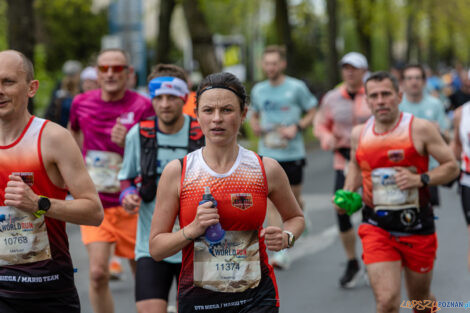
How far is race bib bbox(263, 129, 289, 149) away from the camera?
362 inches

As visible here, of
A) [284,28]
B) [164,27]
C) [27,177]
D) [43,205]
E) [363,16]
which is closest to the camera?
[43,205]

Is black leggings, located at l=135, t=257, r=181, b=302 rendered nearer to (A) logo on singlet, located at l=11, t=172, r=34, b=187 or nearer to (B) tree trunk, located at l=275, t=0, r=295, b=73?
(A) logo on singlet, located at l=11, t=172, r=34, b=187

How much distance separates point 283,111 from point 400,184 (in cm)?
385

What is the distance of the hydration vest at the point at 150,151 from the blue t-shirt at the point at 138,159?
0.08 ft

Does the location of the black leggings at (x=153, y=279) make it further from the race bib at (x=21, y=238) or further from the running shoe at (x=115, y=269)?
the running shoe at (x=115, y=269)

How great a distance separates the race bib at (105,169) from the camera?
6332 millimetres

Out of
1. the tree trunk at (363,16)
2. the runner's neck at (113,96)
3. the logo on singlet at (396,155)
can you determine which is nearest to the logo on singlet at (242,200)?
the logo on singlet at (396,155)

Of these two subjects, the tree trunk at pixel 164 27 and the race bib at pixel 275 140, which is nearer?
the race bib at pixel 275 140

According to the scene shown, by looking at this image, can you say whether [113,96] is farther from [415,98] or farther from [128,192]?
[415,98]

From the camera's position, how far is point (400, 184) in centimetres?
549

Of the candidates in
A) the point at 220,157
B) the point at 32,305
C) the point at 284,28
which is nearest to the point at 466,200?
the point at 220,157

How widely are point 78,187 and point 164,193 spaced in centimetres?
44

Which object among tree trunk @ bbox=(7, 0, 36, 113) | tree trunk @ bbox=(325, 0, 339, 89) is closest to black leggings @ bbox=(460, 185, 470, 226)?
tree trunk @ bbox=(7, 0, 36, 113)

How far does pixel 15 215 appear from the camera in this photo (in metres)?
3.83
